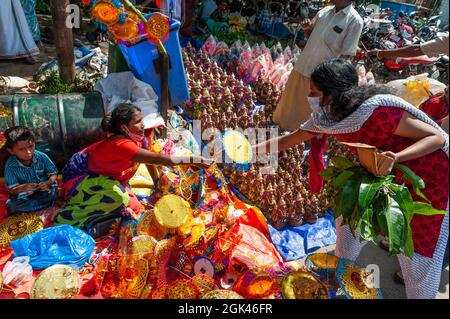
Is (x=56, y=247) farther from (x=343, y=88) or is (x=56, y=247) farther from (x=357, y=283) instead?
(x=343, y=88)

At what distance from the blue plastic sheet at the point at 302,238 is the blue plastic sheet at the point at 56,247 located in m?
1.25

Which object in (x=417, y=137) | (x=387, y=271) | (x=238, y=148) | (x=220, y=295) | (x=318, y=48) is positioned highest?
(x=417, y=137)

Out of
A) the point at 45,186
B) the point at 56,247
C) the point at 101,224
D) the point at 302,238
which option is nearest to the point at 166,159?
the point at 101,224

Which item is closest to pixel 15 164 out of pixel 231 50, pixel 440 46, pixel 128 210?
pixel 128 210

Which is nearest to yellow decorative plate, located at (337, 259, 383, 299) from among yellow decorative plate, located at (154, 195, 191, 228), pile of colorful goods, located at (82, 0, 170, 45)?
yellow decorative plate, located at (154, 195, 191, 228)

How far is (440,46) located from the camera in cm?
211

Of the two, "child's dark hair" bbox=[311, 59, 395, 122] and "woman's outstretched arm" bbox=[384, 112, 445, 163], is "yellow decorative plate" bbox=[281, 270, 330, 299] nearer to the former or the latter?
"woman's outstretched arm" bbox=[384, 112, 445, 163]

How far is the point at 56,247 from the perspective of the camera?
6.64 feet

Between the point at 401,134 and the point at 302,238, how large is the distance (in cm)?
134

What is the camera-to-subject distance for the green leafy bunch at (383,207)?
1381mm

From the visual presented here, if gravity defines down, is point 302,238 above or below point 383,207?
below

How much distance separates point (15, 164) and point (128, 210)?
763 millimetres

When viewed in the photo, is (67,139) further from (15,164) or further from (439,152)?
(439,152)

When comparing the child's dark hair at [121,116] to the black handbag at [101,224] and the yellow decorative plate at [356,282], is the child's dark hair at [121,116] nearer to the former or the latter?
the black handbag at [101,224]
